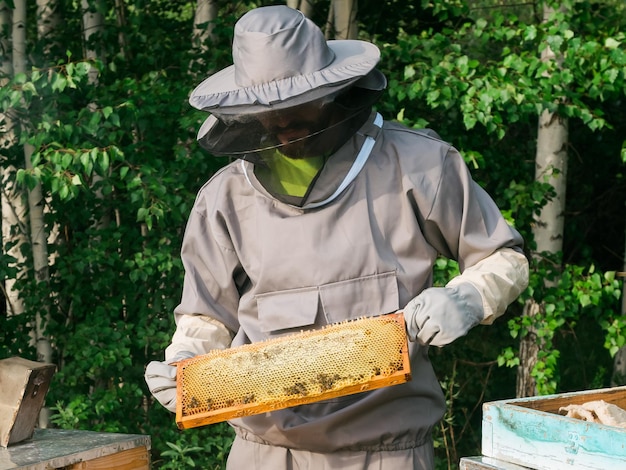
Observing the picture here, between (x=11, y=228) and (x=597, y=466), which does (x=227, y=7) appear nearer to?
(x=11, y=228)

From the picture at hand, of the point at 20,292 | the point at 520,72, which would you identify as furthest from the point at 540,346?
the point at 20,292

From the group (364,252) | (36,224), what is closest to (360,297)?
(364,252)

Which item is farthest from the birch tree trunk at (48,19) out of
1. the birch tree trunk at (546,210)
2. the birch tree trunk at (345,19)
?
the birch tree trunk at (546,210)

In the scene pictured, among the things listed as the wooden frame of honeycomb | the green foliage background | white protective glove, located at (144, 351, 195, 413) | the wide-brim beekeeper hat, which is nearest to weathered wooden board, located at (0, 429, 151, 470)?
white protective glove, located at (144, 351, 195, 413)

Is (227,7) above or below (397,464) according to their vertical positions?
above

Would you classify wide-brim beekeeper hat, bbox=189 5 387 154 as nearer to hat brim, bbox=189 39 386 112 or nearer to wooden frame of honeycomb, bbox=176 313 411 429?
hat brim, bbox=189 39 386 112

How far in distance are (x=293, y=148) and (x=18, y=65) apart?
2844 millimetres

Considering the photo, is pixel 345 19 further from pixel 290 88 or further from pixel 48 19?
pixel 290 88

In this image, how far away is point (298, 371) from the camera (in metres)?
2.03

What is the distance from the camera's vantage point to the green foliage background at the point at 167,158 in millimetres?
4164

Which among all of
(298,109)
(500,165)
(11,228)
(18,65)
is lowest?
(11,228)

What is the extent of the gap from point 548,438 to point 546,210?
9.99 ft

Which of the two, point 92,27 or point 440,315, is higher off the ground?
point 92,27

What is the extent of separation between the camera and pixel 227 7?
6.42 m
